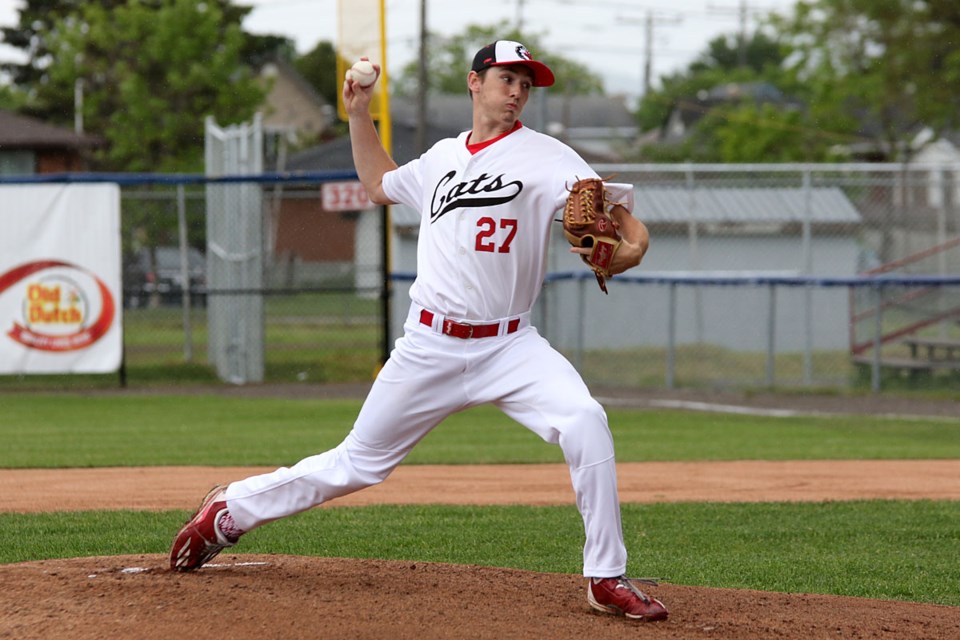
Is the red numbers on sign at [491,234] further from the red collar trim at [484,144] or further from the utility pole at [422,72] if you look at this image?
the utility pole at [422,72]

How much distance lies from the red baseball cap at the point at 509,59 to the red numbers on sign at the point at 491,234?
1.81 ft

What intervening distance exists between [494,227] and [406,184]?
1.84ft

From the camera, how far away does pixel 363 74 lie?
4.68m

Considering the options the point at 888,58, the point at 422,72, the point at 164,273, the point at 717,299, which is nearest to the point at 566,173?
the point at 717,299

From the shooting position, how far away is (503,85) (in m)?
4.48

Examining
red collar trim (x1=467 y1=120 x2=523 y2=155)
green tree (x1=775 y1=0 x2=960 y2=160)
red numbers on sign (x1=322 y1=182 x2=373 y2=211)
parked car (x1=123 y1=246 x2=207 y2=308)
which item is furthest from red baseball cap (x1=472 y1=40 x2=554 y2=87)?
green tree (x1=775 y1=0 x2=960 y2=160)

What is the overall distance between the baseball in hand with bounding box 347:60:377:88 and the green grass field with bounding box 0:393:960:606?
85.6 inches

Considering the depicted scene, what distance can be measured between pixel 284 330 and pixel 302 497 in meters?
19.8

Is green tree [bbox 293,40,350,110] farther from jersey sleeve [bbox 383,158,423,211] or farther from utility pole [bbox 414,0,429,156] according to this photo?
jersey sleeve [bbox 383,158,423,211]

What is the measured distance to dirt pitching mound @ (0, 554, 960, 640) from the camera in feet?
13.1

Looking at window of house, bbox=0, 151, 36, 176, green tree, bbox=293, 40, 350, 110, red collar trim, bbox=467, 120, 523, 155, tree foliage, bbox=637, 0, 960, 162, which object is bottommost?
red collar trim, bbox=467, 120, 523, 155

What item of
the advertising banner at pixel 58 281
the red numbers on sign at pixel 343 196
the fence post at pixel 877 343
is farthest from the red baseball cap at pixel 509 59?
the fence post at pixel 877 343

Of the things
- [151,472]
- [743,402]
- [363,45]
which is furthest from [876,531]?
[363,45]

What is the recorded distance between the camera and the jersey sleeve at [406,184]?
4.76 metres
